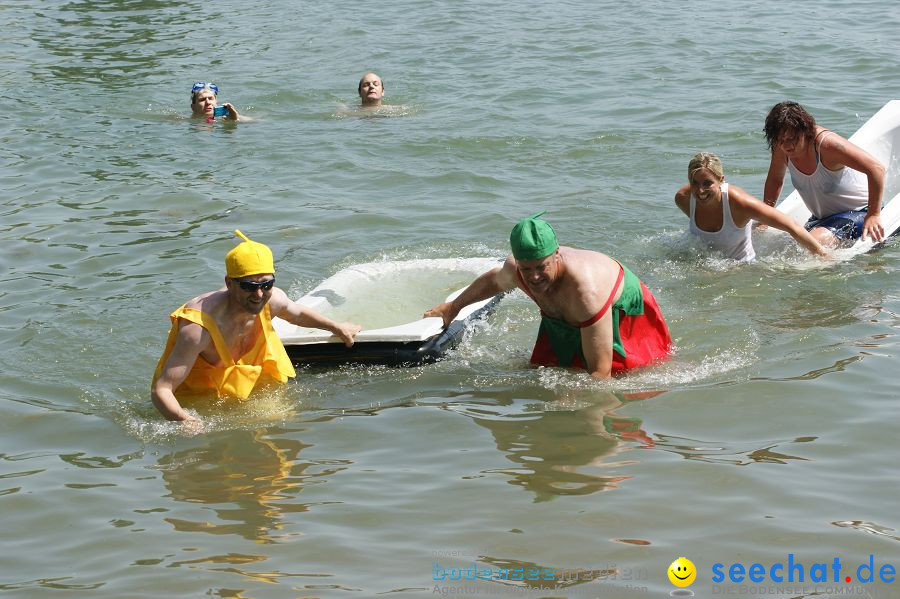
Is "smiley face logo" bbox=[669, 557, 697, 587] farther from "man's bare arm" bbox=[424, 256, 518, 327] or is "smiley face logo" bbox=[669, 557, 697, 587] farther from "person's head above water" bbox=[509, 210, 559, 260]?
"man's bare arm" bbox=[424, 256, 518, 327]

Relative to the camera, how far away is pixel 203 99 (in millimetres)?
13445

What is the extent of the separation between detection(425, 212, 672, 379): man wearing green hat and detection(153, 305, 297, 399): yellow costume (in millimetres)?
1084

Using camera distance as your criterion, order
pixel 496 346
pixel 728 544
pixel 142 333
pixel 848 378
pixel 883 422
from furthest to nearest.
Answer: pixel 142 333
pixel 496 346
pixel 848 378
pixel 883 422
pixel 728 544

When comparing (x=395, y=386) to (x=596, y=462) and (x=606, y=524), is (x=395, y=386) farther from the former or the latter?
(x=606, y=524)

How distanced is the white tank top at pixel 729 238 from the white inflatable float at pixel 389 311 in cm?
162

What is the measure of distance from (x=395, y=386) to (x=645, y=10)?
13463 mm

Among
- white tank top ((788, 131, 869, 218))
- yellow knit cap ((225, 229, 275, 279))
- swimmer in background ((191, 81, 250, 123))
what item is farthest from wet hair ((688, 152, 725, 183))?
swimmer in background ((191, 81, 250, 123))

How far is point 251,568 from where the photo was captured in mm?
4480

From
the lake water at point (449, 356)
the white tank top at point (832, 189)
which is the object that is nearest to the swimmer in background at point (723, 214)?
the lake water at point (449, 356)

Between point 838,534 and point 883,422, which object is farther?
point 883,422

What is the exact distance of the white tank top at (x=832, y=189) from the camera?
336 inches

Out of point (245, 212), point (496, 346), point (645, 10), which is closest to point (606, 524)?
point (496, 346)

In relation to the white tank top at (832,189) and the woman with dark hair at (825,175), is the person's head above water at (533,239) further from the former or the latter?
the white tank top at (832,189)

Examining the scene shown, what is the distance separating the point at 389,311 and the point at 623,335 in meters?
1.85
